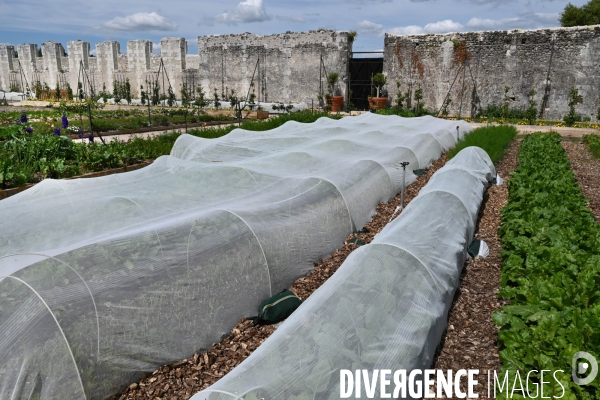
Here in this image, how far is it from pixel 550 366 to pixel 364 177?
14.4 feet

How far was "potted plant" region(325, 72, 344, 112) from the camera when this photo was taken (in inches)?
878

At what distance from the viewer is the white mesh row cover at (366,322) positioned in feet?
8.36

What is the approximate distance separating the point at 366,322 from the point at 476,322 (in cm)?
156

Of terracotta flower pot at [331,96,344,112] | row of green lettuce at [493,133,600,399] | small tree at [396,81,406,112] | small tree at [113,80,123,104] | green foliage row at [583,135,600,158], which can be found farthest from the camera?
small tree at [113,80,123,104]

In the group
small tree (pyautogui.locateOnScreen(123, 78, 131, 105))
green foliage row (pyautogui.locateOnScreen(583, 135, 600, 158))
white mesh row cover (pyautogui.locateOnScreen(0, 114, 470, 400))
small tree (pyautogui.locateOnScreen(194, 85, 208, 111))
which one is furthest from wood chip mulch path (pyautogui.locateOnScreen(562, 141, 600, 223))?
small tree (pyautogui.locateOnScreen(123, 78, 131, 105))

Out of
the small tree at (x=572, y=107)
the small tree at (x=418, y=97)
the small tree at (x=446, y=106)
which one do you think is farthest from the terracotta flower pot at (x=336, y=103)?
the small tree at (x=572, y=107)

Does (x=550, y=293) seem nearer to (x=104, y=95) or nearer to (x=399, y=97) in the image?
(x=399, y=97)

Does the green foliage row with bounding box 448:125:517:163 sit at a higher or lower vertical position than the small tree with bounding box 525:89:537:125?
lower

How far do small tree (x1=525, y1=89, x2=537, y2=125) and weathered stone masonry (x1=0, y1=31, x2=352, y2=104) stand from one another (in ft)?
28.0

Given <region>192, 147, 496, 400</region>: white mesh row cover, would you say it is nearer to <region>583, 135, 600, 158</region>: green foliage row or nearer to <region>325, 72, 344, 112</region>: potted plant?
<region>583, 135, 600, 158</region>: green foliage row

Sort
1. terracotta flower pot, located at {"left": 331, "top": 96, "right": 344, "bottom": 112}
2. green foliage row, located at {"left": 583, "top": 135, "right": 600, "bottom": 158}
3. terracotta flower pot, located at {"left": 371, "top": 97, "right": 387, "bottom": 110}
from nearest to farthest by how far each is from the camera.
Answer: green foliage row, located at {"left": 583, "top": 135, "right": 600, "bottom": 158} < terracotta flower pot, located at {"left": 371, "top": 97, "right": 387, "bottom": 110} < terracotta flower pot, located at {"left": 331, "top": 96, "right": 344, "bottom": 112}

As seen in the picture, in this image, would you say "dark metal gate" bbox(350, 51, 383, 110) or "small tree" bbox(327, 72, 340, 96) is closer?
"small tree" bbox(327, 72, 340, 96)

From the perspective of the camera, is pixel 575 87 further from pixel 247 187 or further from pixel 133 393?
pixel 133 393

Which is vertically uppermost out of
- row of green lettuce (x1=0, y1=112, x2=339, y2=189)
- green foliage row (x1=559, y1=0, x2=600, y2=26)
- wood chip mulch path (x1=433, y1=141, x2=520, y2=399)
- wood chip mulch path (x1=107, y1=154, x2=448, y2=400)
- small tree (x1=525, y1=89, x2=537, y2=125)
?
green foliage row (x1=559, y1=0, x2=600, y2=26)
